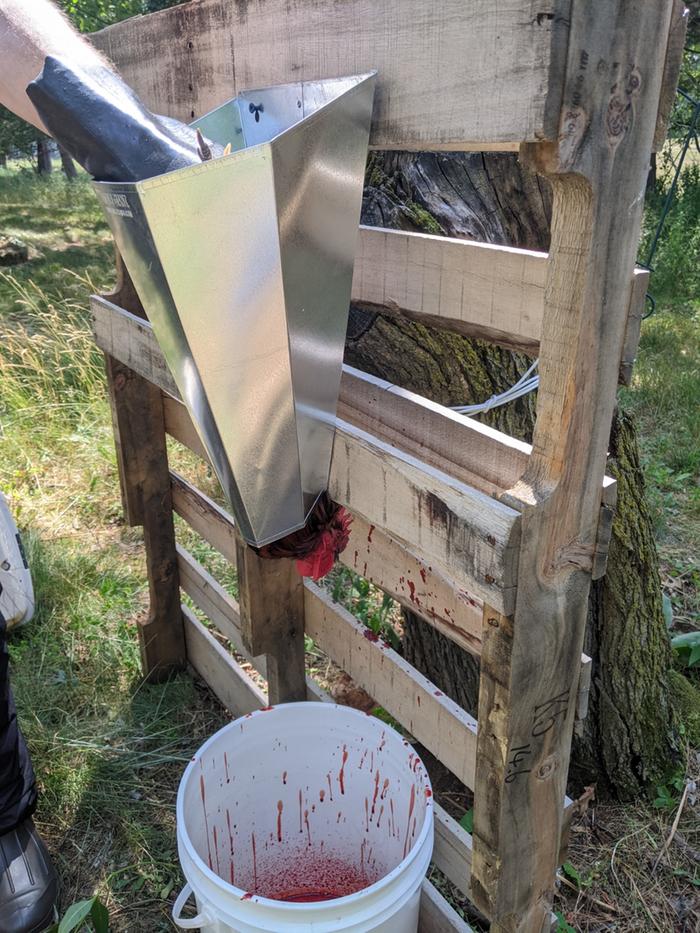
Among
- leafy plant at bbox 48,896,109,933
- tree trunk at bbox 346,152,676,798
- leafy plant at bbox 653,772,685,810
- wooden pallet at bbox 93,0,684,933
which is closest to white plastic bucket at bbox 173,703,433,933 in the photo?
wooden pallet at bbox 93,0,684,933

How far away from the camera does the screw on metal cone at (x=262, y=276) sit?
99 cm

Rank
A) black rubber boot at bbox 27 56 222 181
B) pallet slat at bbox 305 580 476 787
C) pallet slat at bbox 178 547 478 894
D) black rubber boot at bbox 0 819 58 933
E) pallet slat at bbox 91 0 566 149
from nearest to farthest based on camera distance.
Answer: pallet slat at bbox 91 0 566 149 < black rubber boot at bbox 27 56 222 181 < pallet slat at bbox 305 580 476 787 < pallet slat at bbox 178 547 478 894 < black rubber boot at bbox 0 819 58 933

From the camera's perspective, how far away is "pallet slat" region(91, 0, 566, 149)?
850 mm

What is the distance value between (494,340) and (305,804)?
131cm

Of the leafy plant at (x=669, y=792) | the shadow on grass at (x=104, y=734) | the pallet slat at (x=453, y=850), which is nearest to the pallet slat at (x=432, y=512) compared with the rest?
the pallet slat at (x=453, y=850)

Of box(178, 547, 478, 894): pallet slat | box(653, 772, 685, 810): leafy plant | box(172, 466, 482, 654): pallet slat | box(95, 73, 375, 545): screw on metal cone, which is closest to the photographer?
box(95, 73, 375, 545): screw on metal cone

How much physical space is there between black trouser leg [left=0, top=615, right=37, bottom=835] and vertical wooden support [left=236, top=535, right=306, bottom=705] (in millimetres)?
651

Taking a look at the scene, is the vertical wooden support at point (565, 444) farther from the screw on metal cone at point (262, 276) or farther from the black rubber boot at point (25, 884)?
the black rubber boot at point (25, 884)

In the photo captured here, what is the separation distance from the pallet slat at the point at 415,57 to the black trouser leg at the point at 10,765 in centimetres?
152

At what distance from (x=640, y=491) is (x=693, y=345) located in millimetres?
3907

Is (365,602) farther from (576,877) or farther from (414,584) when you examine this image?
(414,584)

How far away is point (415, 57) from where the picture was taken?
980mm

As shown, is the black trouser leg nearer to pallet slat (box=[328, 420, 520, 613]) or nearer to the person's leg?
the person's leg

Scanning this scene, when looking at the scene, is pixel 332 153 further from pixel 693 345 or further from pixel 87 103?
pixel 693 345
